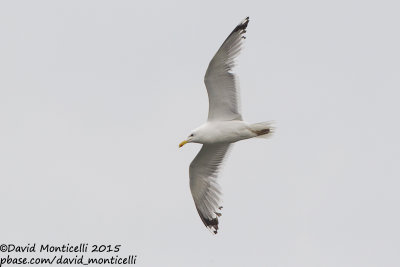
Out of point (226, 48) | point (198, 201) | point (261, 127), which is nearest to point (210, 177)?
point (198, 201)

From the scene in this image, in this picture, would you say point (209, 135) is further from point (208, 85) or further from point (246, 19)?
point (246, 19)

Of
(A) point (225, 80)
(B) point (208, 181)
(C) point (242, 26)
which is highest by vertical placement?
(C) point (242, 26)

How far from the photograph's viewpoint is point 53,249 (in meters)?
16.2

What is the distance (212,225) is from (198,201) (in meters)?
0.51

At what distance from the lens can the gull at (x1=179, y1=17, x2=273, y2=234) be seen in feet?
48.1

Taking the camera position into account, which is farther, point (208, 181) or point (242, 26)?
point (208, 181)

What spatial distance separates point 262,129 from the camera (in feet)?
49.7

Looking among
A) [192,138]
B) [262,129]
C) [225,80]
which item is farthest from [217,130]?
[225,80]

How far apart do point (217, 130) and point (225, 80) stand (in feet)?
2.97

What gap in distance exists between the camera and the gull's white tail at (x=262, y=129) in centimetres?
1510

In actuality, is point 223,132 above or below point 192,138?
above

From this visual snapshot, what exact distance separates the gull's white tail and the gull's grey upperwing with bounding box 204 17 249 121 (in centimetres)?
30

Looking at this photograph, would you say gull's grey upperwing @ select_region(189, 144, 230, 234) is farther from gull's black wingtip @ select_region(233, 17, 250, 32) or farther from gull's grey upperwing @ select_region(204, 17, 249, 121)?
gull's black wingtip @ select_region(233, 17, 250, 32)

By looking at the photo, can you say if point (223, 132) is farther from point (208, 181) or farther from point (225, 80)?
point (208, 181)
